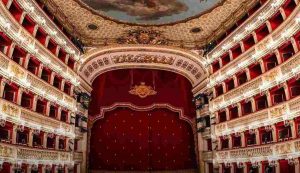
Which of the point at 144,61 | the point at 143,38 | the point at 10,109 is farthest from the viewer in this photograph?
the point at 144,61

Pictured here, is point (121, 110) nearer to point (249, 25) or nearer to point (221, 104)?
point (221, 104)

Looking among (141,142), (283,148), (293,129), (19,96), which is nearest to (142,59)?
(141,142)

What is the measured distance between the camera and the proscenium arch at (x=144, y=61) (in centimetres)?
2684

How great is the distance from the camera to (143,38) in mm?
26750

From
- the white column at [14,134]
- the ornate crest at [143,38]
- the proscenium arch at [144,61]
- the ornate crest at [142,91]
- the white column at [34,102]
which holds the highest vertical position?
the ornate crest at [143,38]

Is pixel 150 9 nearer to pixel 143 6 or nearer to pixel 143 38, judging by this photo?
pixel 143 6

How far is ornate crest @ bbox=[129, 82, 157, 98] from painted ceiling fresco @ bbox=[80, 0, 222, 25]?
Answer: 22.4 ft

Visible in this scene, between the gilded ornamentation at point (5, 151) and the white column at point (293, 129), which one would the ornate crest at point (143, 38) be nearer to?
the white column at point (293, 129)

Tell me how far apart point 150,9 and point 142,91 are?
873cm

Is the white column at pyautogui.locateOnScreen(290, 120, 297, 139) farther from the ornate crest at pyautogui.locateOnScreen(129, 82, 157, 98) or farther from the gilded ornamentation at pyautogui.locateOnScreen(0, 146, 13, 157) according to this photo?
the gilded ornamentation at pyautogui.locateOnScreen(0, 146, 13, 157)

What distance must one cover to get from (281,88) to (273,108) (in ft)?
4.39

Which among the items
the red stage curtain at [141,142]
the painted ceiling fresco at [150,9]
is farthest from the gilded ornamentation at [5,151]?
the red stage curtain at [141,142]

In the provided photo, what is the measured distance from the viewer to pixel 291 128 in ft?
54.1

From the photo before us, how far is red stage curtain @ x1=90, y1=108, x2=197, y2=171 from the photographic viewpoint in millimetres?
26734
